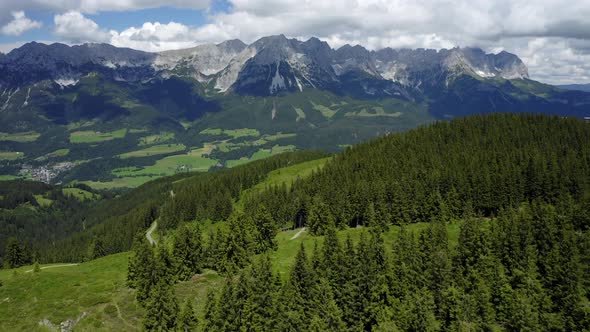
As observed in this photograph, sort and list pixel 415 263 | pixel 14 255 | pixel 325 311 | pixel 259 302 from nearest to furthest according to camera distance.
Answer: pixel 325 311 → pixel 259 302 → pixel 415 263 → pixel 14 255

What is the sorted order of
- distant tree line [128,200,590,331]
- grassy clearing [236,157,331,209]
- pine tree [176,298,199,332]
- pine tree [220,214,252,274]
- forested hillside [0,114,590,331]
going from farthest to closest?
grassy clearing [236,157,331,209] < pine tree [220,214,252,274] < forested hillside [0,114,590,331] < distant tree line [128,200,590,331] < pine tree [176,298,199,332]

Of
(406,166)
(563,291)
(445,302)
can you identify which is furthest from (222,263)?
(406,166)

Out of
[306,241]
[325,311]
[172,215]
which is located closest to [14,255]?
[172,215]

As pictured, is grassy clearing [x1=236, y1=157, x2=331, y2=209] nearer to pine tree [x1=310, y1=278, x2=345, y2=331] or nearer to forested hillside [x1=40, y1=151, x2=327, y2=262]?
forested hillside [x1=40, y1=151, x2=327, y2=262]

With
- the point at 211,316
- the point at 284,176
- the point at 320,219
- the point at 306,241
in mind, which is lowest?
the point at 284,176

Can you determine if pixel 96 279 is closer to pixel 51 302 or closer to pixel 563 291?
pixel 51 302

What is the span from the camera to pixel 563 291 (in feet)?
208

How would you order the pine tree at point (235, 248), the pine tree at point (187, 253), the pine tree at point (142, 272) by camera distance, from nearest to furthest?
the pine tree at point (142, 272) < the pine tree at point (187, 253) < the pine tree at point (235, 248)

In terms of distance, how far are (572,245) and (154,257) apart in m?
75.5

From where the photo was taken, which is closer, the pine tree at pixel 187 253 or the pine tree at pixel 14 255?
the pine tree at pixel 187 253

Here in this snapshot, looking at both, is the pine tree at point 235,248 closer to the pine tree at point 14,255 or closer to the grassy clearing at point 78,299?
the grassy clearing at point 78,299

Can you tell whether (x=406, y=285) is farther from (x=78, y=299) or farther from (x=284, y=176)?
(x=284, y=176)

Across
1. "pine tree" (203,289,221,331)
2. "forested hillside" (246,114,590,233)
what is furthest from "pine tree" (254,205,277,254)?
"pine tree" (203,289,221,331)

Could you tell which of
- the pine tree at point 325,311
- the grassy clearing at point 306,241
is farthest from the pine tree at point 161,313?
the grassy clearing at point 306,241
